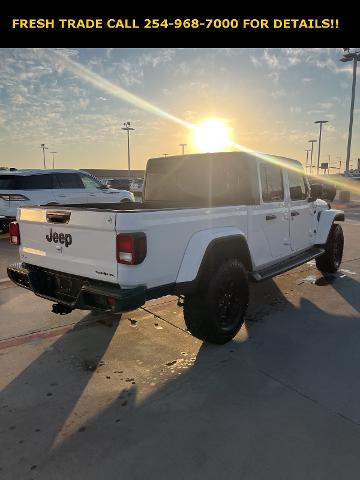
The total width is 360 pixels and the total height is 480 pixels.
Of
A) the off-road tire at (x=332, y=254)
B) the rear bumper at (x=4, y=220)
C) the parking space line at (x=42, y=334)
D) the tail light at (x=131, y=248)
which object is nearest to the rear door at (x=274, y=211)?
the off-road tire at (x=332, y=254)

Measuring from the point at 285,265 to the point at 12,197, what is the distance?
800 centimetres

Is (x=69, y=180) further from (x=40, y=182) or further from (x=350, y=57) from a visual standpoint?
(x=350, y=57)

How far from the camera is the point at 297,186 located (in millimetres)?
5441

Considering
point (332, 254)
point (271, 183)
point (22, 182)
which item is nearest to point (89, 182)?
point (22, 182)

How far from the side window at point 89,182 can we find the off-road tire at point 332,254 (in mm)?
7437

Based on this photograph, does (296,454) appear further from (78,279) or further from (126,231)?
(78,279)

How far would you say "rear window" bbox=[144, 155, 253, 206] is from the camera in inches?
176

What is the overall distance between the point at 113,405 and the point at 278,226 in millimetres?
2958

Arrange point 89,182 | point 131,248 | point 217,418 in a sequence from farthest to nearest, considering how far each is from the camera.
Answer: point 89,182 → point 131,248 → point 217,418

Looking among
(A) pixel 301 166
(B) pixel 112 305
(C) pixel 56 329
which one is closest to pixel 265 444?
(B) pixel 112 305

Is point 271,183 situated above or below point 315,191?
above

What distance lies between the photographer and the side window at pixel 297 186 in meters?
5.23

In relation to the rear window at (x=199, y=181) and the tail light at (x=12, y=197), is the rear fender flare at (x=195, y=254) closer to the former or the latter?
the rear window at (x=199, y=181)

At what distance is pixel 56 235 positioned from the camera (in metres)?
3.41
